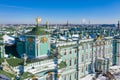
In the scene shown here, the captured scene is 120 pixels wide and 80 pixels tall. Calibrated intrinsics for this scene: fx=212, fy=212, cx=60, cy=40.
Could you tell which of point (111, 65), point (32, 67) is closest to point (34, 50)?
point (32, 67)

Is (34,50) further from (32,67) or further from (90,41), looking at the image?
(90,41)

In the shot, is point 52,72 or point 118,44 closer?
point 52,72

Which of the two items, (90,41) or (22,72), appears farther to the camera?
(90,41)

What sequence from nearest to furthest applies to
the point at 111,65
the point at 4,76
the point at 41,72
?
1. the point at 4,76
2. the point at 41,72
3. the point at 111,65

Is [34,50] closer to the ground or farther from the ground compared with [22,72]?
farther from the ground

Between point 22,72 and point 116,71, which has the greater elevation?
point 22,72

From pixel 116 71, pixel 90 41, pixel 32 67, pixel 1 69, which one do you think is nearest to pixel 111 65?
Result: pixel 116 71

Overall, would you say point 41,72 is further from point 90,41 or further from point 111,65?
point 111,65

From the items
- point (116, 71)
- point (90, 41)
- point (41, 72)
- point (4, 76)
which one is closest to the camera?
point (4, 76)

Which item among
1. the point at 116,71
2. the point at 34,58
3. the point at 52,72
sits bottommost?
the point at 116,71
